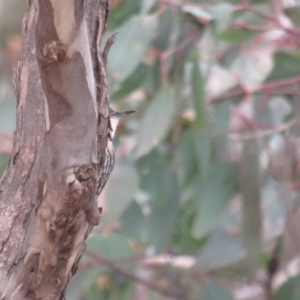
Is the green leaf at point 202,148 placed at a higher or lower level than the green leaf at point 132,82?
lower

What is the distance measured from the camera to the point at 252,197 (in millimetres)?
1874

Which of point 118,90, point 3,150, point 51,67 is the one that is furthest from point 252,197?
point 51,67

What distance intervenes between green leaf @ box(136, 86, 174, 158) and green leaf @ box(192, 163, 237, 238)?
341mm

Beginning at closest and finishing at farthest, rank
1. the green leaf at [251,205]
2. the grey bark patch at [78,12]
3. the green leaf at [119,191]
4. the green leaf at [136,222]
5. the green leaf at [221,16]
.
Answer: the grey bark patch at [78,12], the green leaf at [221,16], the green leaf at [119,191], the green leaf at [251,205], the green leaf at [136,222]

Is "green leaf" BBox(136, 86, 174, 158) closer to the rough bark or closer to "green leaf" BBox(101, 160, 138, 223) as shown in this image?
"green leaf" BBox(101, 160, 138, 223)

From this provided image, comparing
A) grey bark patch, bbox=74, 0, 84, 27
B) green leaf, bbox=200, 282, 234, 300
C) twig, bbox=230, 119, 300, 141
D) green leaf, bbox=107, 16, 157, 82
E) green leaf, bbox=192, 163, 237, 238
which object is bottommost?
green leaf, bbox=200, 282, 234, 300

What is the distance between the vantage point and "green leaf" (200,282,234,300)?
2059 millimetres

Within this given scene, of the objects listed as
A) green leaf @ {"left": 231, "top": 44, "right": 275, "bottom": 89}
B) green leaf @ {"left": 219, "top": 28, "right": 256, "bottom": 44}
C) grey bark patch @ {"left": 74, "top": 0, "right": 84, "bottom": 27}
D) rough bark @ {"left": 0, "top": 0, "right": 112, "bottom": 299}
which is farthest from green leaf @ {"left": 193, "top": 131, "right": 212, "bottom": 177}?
grey bark patch @ {"left": 74, "top": 0, "right": 84, "bottom": 27}

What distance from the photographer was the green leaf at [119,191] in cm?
173

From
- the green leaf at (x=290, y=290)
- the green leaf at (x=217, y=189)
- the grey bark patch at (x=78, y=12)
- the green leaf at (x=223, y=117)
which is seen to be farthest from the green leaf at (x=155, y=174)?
the grey bark patch at (x=78, y=12)

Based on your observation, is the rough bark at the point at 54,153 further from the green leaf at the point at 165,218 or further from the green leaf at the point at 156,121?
the green leaf at the point at 165,218

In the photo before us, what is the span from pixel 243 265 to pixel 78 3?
142 centimetres

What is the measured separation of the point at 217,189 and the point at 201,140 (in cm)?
16

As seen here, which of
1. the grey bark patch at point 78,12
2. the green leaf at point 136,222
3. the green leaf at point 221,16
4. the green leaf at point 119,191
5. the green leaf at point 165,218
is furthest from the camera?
the green leaf at point 136,222
